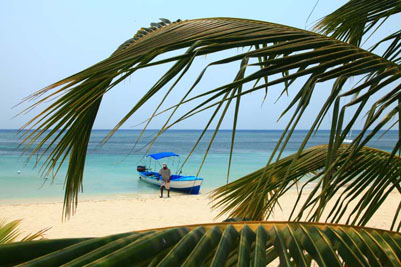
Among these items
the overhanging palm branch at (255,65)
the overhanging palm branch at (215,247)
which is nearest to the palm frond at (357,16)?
the overhanging palm branch at (255,65)

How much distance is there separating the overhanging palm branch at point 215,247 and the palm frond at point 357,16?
1.17 meters

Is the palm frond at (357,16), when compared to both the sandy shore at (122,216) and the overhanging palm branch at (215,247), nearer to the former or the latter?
the overhanging palm branch at (215,247)

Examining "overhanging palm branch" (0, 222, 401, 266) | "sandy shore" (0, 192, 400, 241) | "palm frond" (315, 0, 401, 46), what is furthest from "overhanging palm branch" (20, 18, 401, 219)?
"sandy shore" (0, 192, 400, 241)

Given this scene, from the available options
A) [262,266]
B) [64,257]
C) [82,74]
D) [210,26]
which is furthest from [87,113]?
[262,266]

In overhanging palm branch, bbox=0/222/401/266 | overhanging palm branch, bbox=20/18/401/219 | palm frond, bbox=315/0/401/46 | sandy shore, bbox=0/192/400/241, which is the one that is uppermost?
palm frond, bbox=315/0/401/46

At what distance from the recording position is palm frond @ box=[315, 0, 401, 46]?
1.69m

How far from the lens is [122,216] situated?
414 inches

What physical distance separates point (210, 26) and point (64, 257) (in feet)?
2.75

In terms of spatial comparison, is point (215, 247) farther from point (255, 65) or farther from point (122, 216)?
point (122, 216)

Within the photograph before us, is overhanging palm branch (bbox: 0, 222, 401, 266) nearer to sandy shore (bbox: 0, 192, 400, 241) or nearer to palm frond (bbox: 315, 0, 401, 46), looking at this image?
palm frond (bbox: 315, 0, 401, 46)

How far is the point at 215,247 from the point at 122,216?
33.5 ft

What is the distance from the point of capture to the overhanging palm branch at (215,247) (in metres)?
0.61

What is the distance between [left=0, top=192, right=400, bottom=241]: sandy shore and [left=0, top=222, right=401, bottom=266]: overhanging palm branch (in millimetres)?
7969

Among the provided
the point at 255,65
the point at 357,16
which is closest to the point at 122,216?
the point at 357,16
